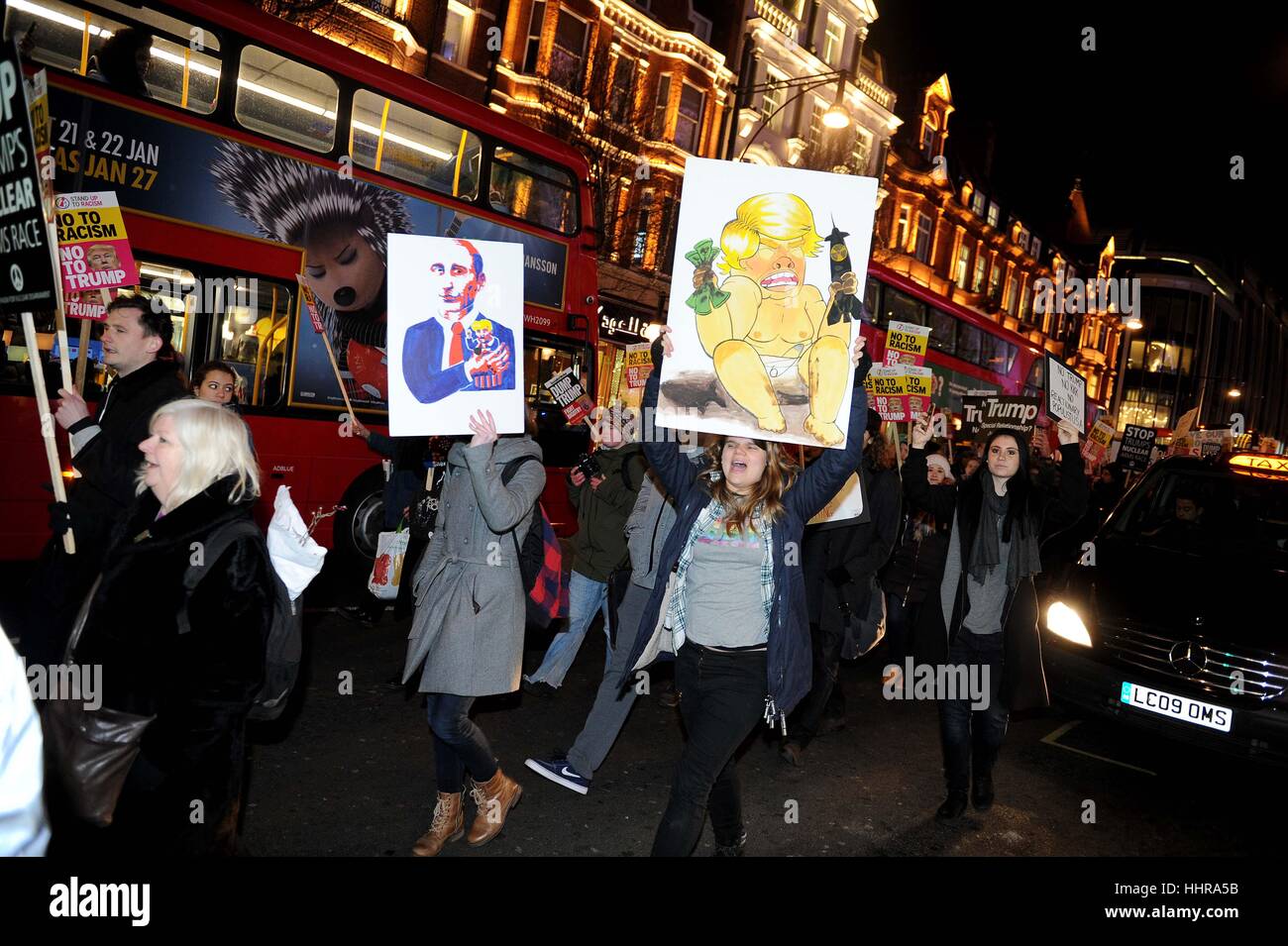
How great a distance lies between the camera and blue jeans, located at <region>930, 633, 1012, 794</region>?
4805 millimetres

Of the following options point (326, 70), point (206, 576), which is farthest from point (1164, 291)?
point (206, 576)

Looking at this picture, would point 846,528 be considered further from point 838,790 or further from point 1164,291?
point 1164,291

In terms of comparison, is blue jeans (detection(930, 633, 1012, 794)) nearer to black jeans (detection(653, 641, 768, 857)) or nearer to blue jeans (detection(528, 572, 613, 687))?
black jeans (detection(653, 641, 768, 857))

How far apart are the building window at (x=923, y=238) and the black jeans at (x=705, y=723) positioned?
131 feet

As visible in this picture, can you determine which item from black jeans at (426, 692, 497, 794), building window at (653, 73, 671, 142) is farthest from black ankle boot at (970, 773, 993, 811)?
building window at (653, 73, 671, 142)

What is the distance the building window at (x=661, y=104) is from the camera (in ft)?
84.9

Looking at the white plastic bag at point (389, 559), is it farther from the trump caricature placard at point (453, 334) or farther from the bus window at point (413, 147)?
the bus window at point (413, 147)

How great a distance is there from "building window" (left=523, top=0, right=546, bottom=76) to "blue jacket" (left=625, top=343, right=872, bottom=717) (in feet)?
68.8

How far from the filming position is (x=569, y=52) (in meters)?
23.1

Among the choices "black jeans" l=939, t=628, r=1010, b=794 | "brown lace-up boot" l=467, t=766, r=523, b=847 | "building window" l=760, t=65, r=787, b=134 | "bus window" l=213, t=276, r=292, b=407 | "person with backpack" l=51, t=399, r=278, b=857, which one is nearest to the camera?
"person with backpack" l=51, t=399, r=278, b=857

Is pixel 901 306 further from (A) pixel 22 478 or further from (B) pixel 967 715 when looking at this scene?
(A) pixel 22 478

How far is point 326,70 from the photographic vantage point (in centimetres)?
837
